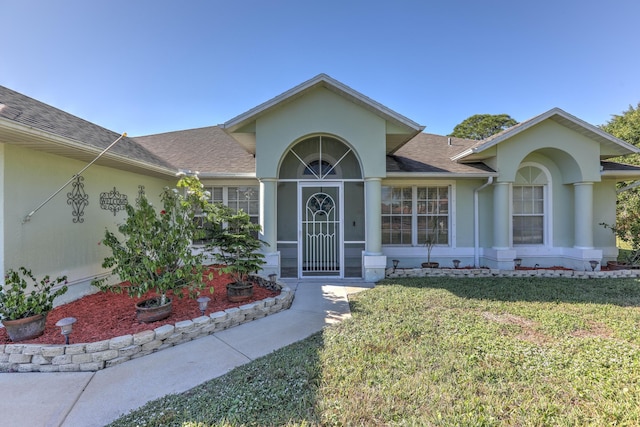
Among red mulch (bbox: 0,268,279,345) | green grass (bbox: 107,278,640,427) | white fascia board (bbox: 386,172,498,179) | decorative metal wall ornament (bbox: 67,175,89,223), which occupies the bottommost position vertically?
green grass (bbox: 107,278,640,427)

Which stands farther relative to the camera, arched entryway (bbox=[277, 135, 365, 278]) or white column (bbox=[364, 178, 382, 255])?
arched entryway (bbox=[277, 135, 365, 278])

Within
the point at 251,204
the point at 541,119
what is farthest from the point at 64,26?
the point at 541,119

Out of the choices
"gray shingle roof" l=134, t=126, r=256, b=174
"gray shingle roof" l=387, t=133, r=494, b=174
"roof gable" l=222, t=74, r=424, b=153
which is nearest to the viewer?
"roof gable" l=222, t=74, r=424, b=153

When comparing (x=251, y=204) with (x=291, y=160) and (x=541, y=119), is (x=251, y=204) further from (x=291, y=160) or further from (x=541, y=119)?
(x=541, y=119)

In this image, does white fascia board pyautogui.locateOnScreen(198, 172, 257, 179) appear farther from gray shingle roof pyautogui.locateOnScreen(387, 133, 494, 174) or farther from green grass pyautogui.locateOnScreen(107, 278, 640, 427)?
A: green grass pyautogui.locateOnScreen(107, 278, 640, 427)

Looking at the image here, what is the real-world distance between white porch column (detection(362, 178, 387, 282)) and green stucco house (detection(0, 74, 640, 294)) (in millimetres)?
31

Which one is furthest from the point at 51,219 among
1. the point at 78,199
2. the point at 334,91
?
the point at 334,91

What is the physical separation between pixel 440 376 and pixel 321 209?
6051 mm

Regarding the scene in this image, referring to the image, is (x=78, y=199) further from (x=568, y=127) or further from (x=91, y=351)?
(x=568, y=127)

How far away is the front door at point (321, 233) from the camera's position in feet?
28.7

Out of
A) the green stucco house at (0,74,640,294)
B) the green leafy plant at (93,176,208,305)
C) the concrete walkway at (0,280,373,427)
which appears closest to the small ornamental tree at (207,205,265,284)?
the green leafy plant at (93,176,208,305)

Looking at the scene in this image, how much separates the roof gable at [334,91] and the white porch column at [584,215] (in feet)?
19.5

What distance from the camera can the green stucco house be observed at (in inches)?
268

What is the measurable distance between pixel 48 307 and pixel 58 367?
112cm
